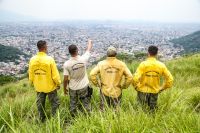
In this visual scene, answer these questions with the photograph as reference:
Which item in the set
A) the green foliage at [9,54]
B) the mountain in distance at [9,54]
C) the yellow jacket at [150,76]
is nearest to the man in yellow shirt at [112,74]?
the yellow jacket at [150,76]

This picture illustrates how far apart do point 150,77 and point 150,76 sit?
0.06ft

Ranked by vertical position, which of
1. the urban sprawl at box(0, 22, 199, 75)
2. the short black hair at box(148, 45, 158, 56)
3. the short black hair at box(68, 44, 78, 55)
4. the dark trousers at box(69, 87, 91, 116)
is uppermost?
the short black hair at box(148, 45, 158, 56)

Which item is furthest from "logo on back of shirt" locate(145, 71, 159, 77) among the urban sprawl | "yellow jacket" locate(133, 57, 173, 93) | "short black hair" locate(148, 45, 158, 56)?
the urban sprawl

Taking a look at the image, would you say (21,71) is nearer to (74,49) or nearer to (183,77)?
(183,77)

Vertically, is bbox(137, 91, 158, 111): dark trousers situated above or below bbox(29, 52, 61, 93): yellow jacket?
below

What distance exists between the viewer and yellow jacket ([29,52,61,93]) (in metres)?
7.74

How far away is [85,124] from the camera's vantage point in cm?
522

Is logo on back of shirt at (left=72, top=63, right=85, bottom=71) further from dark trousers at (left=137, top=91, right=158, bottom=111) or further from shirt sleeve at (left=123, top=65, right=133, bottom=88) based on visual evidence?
dark trousers at (left=137, top=91, right=158, bottom=111)

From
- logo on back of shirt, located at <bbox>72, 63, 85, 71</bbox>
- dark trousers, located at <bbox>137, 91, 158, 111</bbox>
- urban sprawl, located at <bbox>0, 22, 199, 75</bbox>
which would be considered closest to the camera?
dark trousers, located at <bbox>137, 91, 158, 111</bbox>

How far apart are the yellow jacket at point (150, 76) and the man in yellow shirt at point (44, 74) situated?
1685 mm

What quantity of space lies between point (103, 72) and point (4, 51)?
216 ft

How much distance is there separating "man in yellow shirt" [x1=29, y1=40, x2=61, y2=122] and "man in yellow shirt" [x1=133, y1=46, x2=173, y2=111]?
1.70 metres

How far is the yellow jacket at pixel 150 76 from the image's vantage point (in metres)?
7.18

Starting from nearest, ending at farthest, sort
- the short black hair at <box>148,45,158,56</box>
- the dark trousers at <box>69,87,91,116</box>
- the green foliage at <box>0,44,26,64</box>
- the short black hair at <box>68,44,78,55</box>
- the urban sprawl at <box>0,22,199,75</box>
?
the short black hair at <box>148,45,158,56</box> < the short black hair at <box>68,44,78,55</box> < the dark trousers at <box>69,87,91,116</box> < the urban sprawl at <box>0,22,199,75</box> < the green foliage at <box>0,44,26,64</box>
